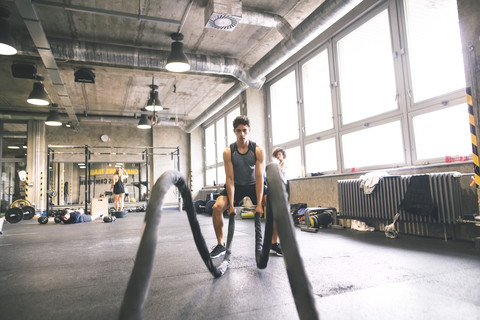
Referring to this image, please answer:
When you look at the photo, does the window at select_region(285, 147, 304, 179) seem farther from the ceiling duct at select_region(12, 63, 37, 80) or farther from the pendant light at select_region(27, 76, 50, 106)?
the ceiling duct at select_region(12, 63, 37, 80)

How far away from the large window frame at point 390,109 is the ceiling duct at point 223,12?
1978 mm

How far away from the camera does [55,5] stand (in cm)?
452

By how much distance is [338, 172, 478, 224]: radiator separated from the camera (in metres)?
3.22

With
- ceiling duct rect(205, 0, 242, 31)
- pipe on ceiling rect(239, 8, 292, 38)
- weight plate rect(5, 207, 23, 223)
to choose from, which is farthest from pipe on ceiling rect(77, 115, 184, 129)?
ceiling duct rect(205, 0, 242, 31)

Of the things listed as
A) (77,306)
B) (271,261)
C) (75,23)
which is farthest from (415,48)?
(75,23)

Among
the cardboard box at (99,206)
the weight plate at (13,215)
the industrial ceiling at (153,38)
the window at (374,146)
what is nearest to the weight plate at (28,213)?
the weight plate at (13,215)

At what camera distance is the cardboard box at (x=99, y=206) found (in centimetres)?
832

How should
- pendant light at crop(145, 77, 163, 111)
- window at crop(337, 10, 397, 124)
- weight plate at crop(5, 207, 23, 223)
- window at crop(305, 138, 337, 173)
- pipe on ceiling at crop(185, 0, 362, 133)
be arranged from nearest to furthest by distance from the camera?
pipe on ceiling at crop(185, 0, 362, 133), window at crop(337, 10, 397, 124), window at crop(305, 138, 337, 173), weight plate at crop(5, 207, 23, 223), pendant light at crop(145, 77, 163, 111)

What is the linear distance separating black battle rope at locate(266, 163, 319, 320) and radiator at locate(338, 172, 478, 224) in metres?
3.06

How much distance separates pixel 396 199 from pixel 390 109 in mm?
1395

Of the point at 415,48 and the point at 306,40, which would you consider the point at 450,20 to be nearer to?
the point at 415,48

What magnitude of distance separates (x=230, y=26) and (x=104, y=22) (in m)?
2.35

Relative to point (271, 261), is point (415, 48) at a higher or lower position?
higher

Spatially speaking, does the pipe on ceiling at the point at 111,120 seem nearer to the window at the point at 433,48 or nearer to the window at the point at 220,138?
the window at the point at 220,138
